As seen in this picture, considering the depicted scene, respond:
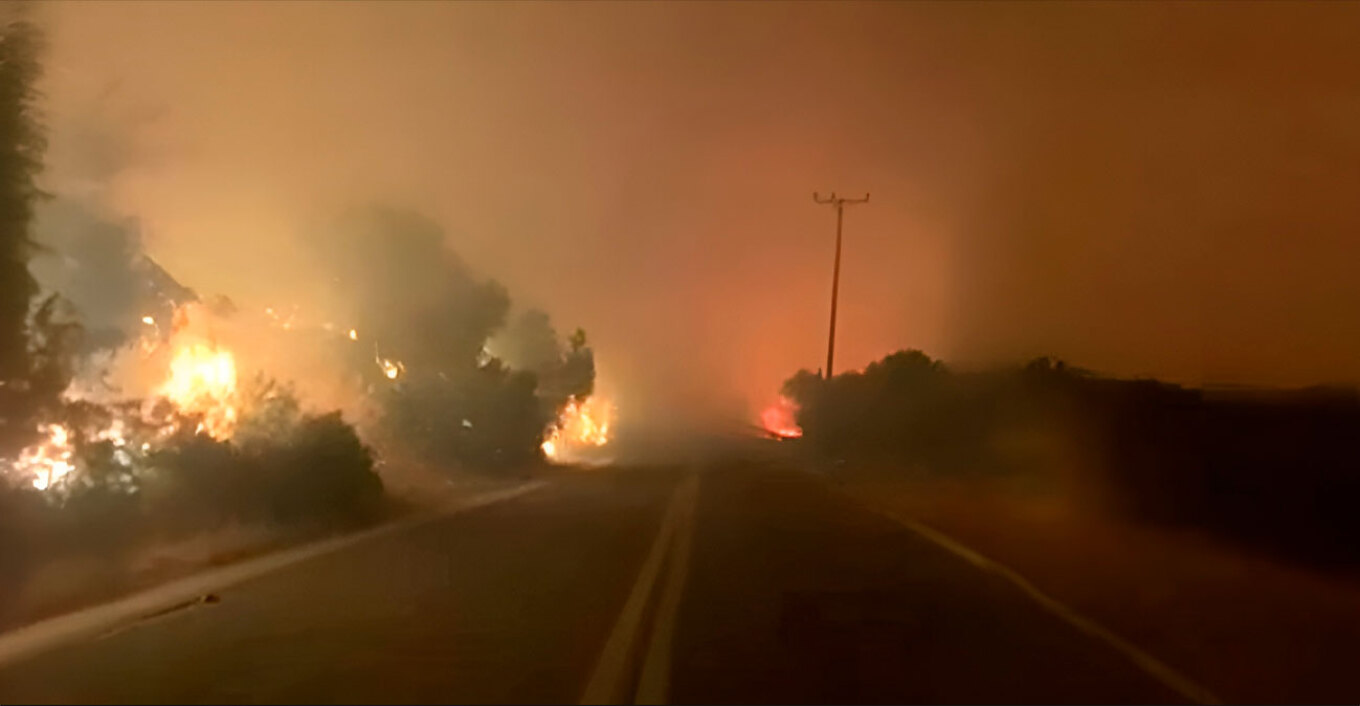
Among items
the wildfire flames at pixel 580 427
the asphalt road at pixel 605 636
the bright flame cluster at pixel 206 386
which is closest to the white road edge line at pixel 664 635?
the asphalt road at pixel 605 636

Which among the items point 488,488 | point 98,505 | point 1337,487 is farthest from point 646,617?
point 488,488

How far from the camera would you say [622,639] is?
12211 mm

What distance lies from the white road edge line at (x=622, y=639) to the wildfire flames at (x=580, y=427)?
47546 millimetres

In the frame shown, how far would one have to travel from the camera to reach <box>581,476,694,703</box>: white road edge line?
9.62 m

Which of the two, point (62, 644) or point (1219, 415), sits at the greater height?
point (1219, 415)

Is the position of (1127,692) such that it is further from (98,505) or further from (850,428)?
(850,428)

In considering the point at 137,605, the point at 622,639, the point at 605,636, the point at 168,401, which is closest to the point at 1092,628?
the point at 622,639

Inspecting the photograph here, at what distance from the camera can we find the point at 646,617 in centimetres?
1373

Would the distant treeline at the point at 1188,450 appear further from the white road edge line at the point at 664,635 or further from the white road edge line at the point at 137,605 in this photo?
the white road edge line at the point at 137,605

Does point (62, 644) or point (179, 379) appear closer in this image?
point (62, 644)

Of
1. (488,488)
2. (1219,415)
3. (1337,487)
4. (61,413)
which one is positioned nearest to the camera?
(61,413)

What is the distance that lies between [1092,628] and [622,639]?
4.56 meters

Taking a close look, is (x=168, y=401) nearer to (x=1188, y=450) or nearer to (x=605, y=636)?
(x=605, y=636)

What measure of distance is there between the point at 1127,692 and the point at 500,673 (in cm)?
456
